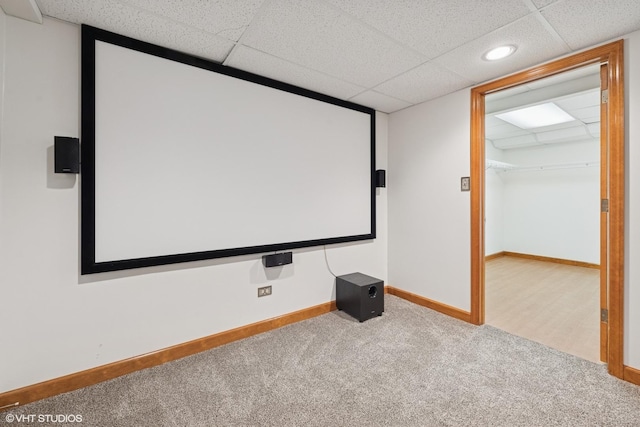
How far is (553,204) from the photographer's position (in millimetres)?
5531

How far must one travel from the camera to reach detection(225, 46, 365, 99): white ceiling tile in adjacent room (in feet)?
7.27

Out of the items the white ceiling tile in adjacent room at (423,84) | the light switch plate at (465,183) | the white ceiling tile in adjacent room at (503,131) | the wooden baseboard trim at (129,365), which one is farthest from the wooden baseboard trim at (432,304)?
the white ceiling tile in adjacent room at (503,131)

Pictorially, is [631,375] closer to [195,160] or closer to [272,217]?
[272,217]

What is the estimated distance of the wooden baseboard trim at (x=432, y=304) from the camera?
2.84 m

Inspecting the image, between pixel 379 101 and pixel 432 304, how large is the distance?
7.78 feet

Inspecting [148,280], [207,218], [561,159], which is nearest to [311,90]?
[207,218]

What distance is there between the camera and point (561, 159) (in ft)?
17.8

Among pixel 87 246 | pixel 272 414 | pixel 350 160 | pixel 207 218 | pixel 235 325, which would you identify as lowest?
pixel 272 414

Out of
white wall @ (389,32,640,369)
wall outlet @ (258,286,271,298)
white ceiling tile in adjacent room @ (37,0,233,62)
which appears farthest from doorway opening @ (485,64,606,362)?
white ceiling tile in adjacent room @ (37,0,233,62)

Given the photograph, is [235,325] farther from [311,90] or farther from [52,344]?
[311,90]

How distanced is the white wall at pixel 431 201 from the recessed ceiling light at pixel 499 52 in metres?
0.57

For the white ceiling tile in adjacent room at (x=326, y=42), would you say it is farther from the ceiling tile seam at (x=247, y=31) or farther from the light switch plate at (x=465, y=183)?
the light switch plate at (x=465, y=183)

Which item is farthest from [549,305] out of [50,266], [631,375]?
[50,266]

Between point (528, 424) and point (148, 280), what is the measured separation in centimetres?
256
